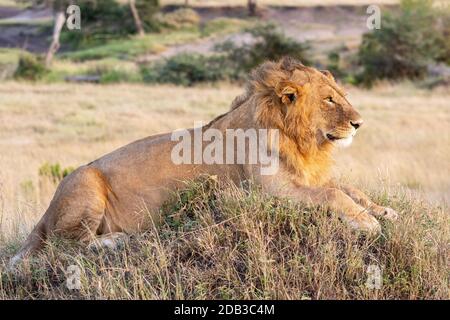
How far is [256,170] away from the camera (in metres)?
6.44

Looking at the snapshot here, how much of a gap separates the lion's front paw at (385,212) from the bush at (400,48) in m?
30.8

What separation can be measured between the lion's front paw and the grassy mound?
167 mm

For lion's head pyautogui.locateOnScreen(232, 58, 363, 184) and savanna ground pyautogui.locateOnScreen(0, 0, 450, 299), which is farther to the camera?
lion's head pyautogui.locateOnScreen(232, 58, 363, 184)

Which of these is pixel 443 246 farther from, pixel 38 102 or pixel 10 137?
pixel 38 102

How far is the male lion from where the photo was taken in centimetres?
636

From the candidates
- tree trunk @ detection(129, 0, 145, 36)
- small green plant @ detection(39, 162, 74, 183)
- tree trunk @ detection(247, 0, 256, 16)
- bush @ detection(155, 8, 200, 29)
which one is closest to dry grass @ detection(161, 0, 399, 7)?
tree trunk @ detection(247, 0, 256, 16)

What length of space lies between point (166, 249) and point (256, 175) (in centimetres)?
98

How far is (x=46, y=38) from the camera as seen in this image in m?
50.3

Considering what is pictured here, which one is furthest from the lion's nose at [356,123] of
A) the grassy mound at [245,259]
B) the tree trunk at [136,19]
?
the tree trunk at [136,19]

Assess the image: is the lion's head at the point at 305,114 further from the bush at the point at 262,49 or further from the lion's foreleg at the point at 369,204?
the bush at the point at 262,49

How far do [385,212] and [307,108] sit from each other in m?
1.00

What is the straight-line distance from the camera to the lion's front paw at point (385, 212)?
6.37 metres

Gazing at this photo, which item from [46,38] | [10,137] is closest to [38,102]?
[10,137]

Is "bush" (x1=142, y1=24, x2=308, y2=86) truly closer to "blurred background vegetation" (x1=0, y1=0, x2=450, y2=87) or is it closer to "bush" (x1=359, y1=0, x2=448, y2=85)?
"blurred background vegetation" (x1=0, y1=0, x2=450, y2=87)
